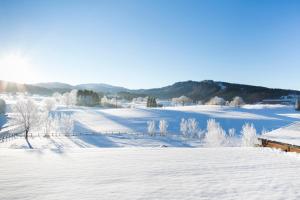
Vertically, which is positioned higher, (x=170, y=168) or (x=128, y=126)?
(x=170, y=168)

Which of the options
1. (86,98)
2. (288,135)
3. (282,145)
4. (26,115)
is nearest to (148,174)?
(282,145)

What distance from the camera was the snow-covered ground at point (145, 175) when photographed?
361 inches

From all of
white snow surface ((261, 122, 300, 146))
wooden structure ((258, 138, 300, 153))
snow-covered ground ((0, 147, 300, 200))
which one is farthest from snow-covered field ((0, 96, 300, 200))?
wooden structure ((258, 138, 300, 153))

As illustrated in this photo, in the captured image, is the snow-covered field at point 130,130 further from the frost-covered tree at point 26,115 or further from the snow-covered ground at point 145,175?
the snow-covered ground at point 145,175

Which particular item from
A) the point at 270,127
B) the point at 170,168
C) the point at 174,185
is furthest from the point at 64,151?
the point at 270,127

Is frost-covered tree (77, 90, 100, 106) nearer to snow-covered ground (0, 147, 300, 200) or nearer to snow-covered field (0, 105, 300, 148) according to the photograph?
snow-covered field (0, 105, 300, 148)

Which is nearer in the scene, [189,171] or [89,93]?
[189,171]

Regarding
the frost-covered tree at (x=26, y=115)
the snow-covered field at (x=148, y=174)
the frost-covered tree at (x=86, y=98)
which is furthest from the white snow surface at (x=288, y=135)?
the frost-covered tree at (x=86, y=98)

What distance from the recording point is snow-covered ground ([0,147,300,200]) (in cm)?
918

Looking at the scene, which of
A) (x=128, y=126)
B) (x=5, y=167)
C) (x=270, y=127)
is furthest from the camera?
(x=270, y=127)

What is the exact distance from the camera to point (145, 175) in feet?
37.2

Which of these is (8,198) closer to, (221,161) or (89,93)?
(221,161)

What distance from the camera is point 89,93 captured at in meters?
149

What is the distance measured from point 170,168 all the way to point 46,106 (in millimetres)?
102514
